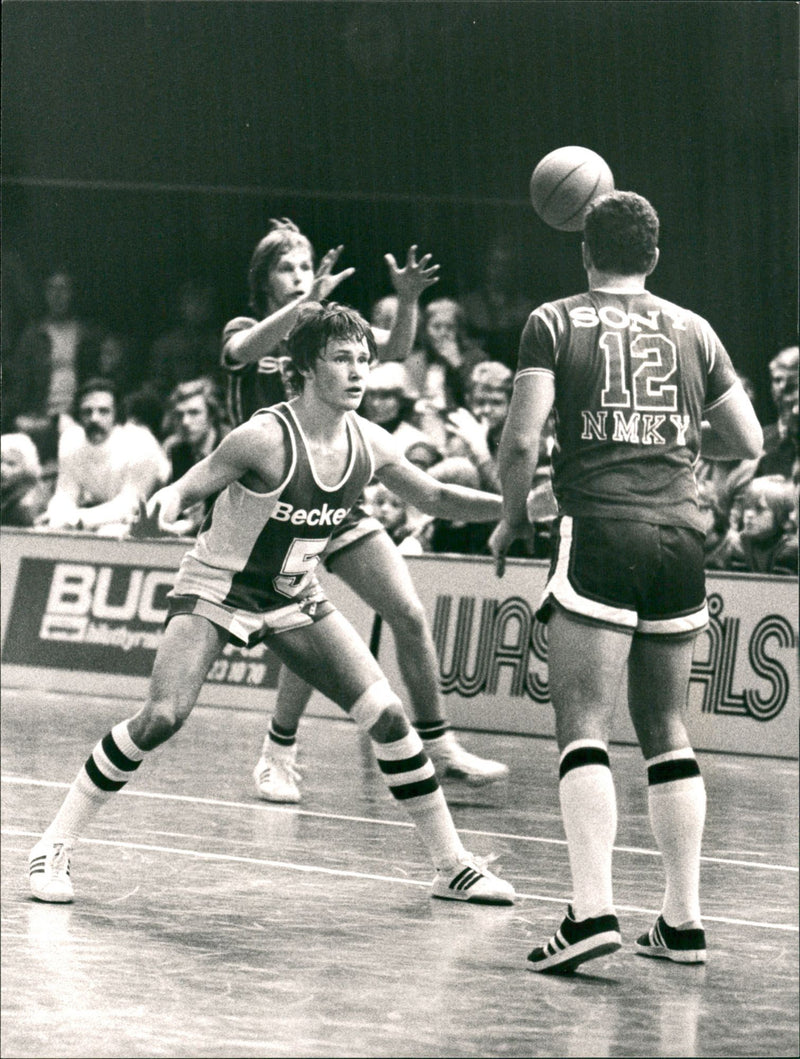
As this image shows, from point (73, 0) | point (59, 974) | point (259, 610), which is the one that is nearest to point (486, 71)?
point (73, 0)

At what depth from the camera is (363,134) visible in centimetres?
1708

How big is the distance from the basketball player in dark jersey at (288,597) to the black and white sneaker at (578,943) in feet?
3.39

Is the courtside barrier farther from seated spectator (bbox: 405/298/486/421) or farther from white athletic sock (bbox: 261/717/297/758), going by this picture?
white athletic sock (bbox: 261/717/297/758)

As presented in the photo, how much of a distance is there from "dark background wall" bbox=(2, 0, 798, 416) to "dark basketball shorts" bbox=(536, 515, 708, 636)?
878 centimetres

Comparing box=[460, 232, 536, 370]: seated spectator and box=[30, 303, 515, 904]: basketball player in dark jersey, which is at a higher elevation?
box=[460, 232, 536, 370]: seated spectator

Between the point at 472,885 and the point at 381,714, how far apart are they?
2.28 ft

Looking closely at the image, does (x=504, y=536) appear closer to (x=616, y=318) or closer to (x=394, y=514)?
(x=616, y=318)

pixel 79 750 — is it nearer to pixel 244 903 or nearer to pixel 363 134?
pixel 244 903

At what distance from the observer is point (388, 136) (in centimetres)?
Answer: 1689

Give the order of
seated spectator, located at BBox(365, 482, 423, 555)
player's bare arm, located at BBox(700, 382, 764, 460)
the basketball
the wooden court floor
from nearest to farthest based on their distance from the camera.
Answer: the wooden court floor → player's bare arm, located at BBox(700, 382, 764, 460) → the basketball → seated spectator, located at BBox(365, 482, 423, 555)

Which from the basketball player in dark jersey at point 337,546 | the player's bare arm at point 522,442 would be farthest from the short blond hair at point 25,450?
the player's bare arm at point 522,442

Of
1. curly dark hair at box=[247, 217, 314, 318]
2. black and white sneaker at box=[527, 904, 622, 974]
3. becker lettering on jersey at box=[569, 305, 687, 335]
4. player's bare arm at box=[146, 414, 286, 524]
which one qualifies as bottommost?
black and white sneaker at box=[527, 904, 622, 974]

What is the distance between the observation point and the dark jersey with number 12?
5.32 m

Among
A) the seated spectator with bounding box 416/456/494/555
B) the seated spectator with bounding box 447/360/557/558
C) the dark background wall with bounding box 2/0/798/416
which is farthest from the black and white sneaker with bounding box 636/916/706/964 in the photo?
the dark background wall with bounding box 2/0/798/416
